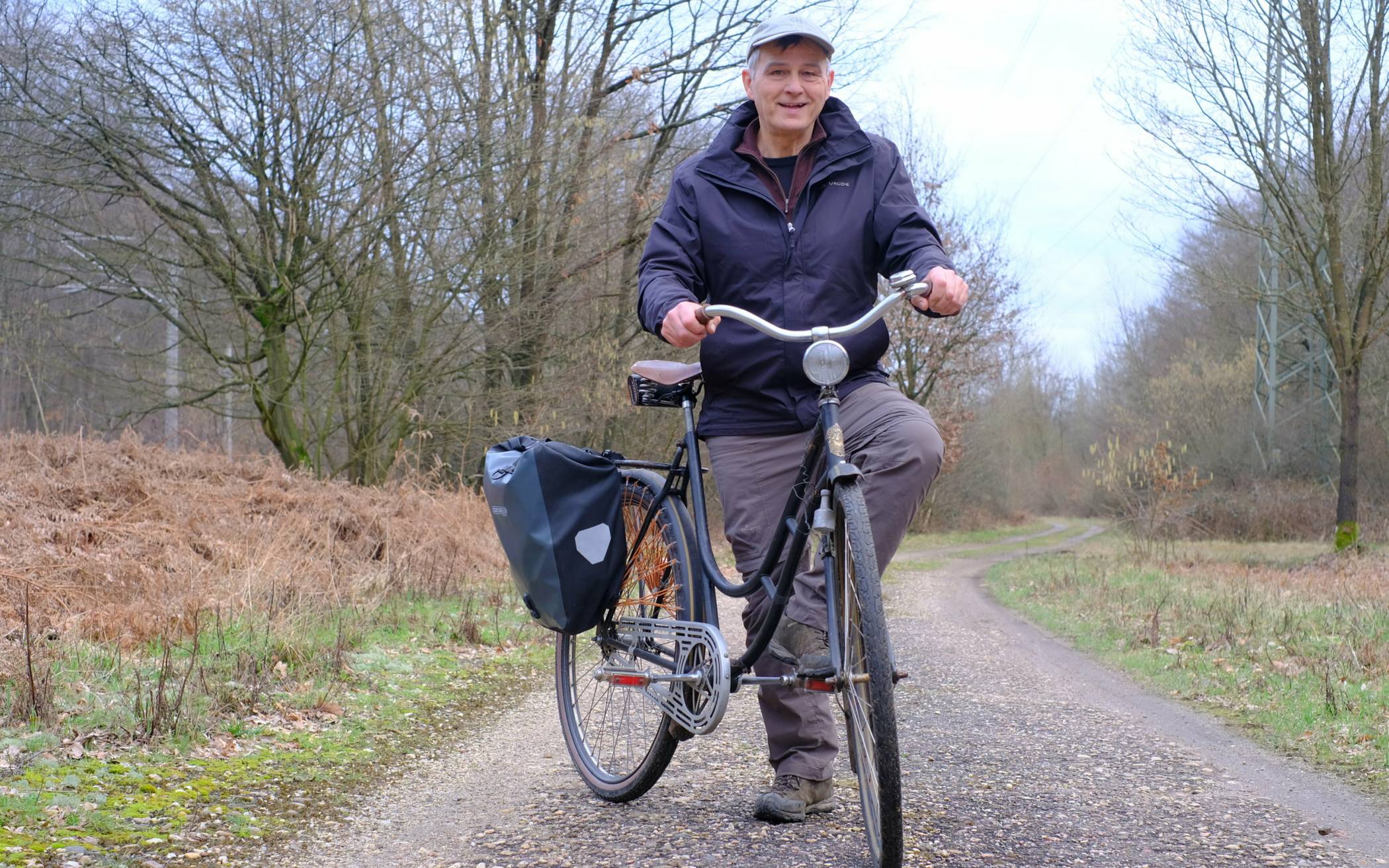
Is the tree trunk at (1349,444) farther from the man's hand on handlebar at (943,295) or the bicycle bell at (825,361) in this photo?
the bicycle bell at (825,361)

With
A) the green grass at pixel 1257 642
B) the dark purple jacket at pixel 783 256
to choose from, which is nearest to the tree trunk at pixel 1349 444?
the green grass at pixel 1257 642

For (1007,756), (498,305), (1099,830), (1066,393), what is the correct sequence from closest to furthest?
1. (1099,830)
2. (1007,756)
3. (498,305)
4. (1066,393)

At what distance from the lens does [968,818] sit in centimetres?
316

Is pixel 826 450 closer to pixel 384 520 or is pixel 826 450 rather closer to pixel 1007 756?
pixel 1007 756

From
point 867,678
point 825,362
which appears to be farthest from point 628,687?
point 825,362

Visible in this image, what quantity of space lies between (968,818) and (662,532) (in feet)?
4.00

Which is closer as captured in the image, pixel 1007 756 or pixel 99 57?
pixel 1007 756

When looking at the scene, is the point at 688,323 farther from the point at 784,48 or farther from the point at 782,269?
the point at 784,48

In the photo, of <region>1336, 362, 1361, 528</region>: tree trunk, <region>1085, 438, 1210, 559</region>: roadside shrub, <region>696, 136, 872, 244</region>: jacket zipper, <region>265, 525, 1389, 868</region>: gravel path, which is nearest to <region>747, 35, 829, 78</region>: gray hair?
<region>696, 136, 872, 244</region>: jacket zipper

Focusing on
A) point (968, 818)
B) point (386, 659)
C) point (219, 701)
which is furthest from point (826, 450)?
point (386, 659)

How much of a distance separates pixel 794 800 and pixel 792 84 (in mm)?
2046

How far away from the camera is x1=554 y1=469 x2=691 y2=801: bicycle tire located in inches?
133

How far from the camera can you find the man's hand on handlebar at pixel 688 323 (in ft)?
9.56

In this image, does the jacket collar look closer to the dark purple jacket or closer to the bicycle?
the dark purple jacket
